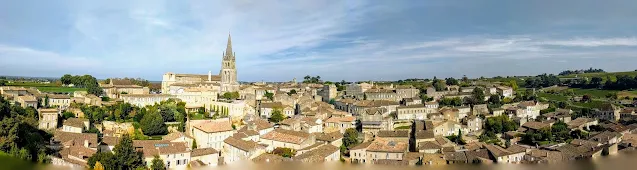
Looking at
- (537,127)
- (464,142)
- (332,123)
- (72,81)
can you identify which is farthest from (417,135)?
(72,81)

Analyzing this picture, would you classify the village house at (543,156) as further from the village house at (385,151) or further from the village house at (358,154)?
the village house at (358,154)

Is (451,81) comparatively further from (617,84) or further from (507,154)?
(507,154)

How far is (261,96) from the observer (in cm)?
5228

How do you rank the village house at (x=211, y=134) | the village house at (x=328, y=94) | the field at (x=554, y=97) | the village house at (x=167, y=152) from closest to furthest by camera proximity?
the village house at (x=167, y=152) → the village house at (x=211, y=134) → the village house at (x=328, y=94) → the field at (x=554, y=97)

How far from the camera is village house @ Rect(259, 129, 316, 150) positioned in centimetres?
3017

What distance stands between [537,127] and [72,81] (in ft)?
169

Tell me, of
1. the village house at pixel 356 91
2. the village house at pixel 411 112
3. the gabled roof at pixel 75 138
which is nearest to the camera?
the gabled roof at pixel 75 138

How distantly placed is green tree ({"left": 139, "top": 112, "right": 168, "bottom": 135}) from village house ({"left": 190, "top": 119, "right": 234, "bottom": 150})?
2623 mm

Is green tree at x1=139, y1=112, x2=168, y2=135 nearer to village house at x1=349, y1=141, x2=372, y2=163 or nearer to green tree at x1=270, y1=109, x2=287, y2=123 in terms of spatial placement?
green tree at x1=270, y1=109, x2=287, y2=123

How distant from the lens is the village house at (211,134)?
102 ft

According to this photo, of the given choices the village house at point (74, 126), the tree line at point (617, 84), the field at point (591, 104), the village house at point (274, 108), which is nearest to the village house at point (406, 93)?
the village house at point (274, 108)

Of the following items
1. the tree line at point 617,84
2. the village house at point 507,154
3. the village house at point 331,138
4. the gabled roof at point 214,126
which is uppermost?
the tree line at point 617,84

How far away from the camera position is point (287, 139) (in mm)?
30875

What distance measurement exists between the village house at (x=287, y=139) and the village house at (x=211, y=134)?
107 inches
